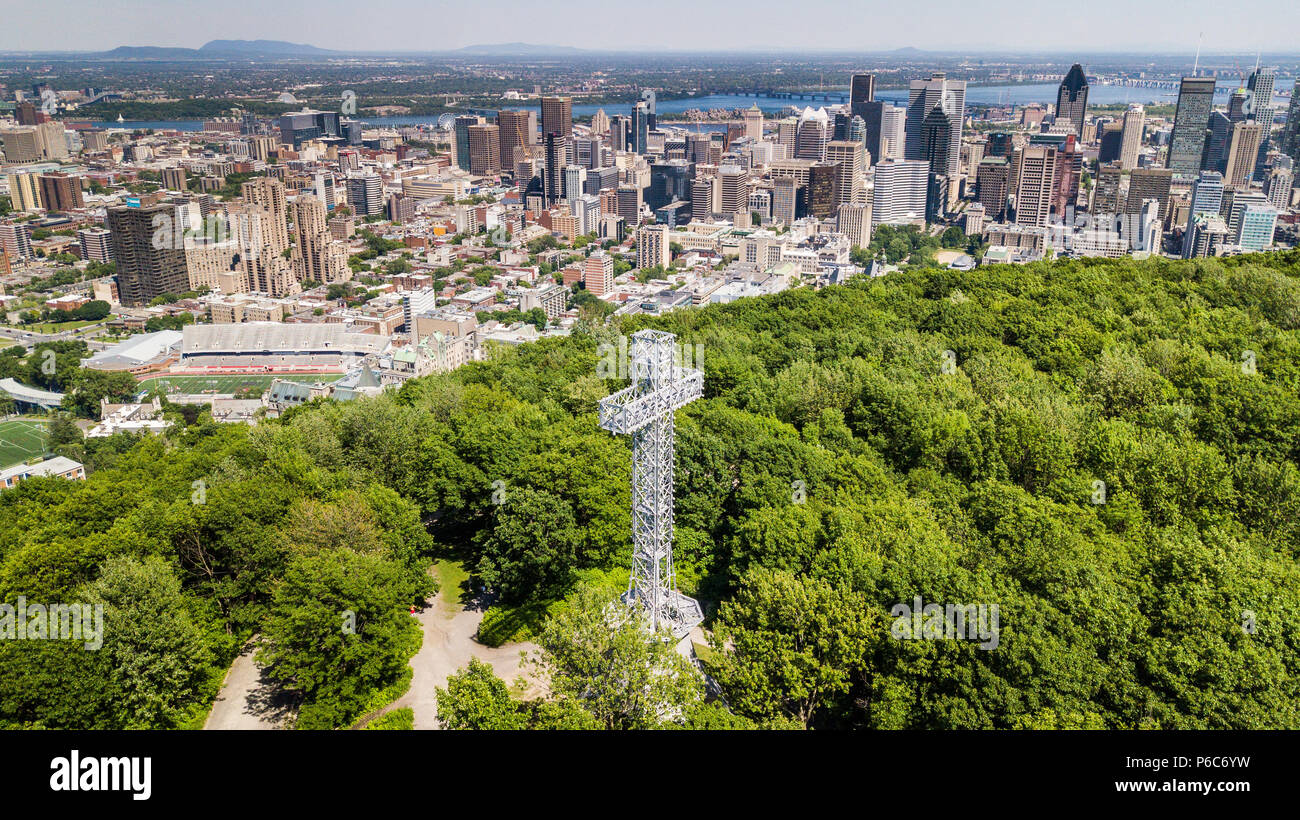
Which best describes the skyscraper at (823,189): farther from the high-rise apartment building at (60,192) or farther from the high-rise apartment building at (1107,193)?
the high-rise apartment building at (60,192)

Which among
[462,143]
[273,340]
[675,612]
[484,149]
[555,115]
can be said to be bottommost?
[273,340]

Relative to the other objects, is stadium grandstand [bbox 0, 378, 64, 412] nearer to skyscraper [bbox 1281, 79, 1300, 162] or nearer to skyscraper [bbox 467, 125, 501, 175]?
skyscraper [bbox 467, 125, 501, 175]

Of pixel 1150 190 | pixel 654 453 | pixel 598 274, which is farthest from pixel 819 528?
pixel 1150 190

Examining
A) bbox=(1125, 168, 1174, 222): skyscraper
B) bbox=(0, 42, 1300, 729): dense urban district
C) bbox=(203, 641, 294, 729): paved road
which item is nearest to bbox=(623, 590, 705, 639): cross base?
bbox=(0, 42, 1300, 729): dense urban district

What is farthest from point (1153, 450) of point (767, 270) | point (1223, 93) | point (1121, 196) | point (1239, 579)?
point (1223, 93)

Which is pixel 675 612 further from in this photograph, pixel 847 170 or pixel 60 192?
pixel 60 192
